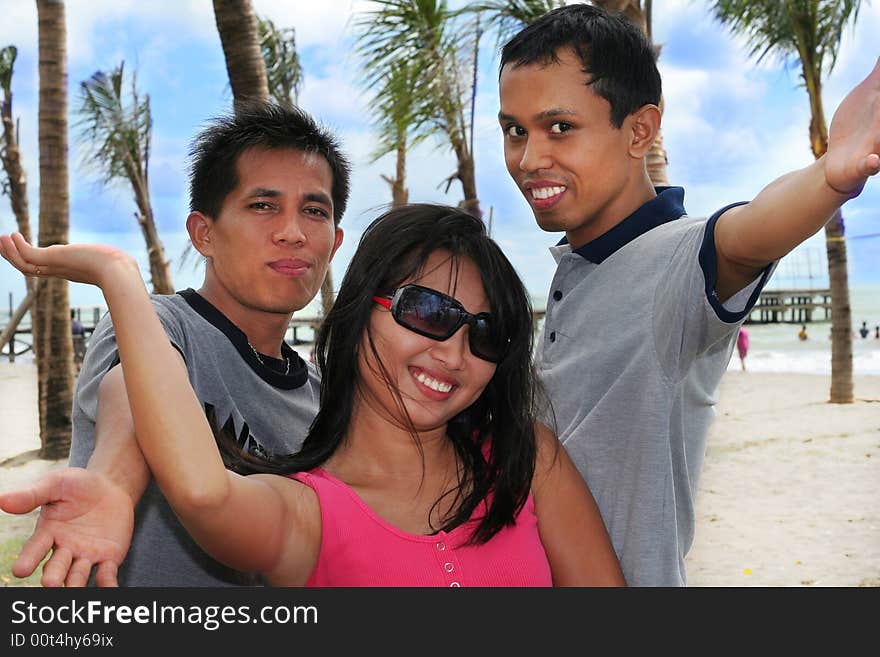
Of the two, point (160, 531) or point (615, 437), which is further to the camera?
point (160, 531)

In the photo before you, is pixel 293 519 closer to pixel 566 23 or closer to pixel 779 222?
pixel 779 222

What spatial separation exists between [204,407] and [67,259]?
0.60 m

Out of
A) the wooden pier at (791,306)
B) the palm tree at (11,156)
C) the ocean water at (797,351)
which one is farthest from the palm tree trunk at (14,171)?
the wooden pier at (791,306)

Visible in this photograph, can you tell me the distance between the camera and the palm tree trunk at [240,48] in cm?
548

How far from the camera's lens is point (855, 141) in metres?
1.88

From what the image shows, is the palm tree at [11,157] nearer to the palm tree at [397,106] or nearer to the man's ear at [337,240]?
the palm tree at [397,106]

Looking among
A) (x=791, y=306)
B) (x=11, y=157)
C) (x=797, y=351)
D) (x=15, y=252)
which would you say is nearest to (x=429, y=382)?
(x=15, y=252)

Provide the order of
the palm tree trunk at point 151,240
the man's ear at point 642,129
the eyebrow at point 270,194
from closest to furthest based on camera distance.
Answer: the man's ear at point 642,129 → the eyebrow at point 270,194 → the palm tree trunk at point 151,240

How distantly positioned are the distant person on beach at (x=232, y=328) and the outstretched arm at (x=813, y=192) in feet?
4.23

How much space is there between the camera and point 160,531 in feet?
7.98

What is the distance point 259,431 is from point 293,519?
57 cm

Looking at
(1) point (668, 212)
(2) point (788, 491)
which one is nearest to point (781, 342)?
(2) point (788, 491)

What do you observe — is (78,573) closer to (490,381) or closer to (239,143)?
(490,381)

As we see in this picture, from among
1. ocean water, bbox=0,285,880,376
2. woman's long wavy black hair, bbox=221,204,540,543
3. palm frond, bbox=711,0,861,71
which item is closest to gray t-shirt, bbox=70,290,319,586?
woman's long wavy black hair, bbox=221,204,540,543
